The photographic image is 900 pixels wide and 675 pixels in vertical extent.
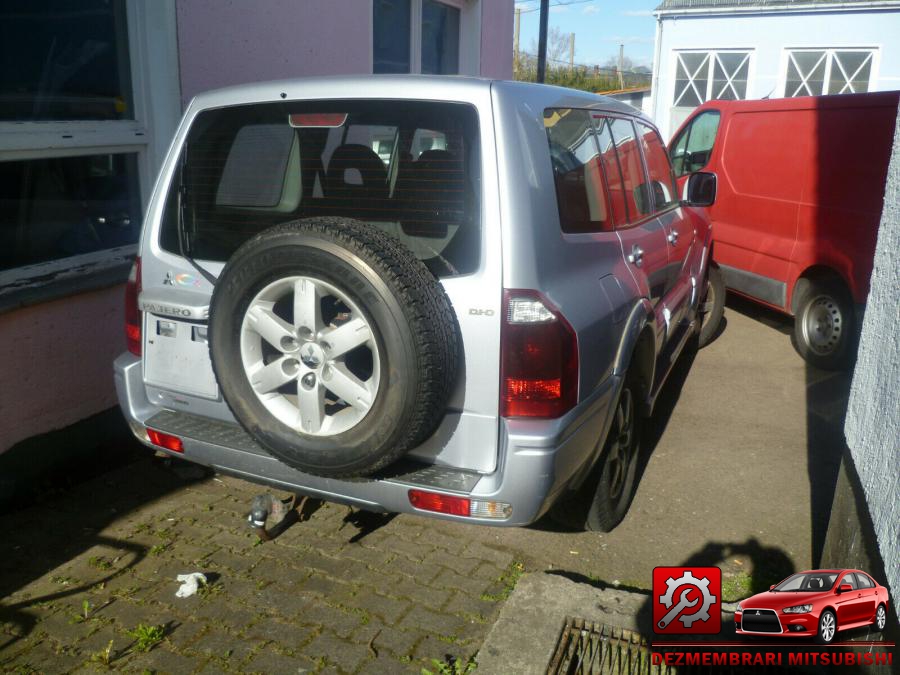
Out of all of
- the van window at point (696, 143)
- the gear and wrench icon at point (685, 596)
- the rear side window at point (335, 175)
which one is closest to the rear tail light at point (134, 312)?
the rear side window at point (335, 175)

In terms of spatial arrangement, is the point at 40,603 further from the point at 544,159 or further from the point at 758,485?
the point at 758,485

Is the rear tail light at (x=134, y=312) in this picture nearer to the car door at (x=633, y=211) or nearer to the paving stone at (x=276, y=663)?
the paving stone at (x=276, y=663)

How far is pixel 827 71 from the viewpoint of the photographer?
17438mm

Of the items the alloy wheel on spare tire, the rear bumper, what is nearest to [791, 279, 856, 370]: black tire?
the rear bumper

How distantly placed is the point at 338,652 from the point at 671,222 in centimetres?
298

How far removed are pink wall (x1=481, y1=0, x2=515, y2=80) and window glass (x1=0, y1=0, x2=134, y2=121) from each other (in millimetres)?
5168

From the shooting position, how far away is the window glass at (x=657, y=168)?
4430 millimetres

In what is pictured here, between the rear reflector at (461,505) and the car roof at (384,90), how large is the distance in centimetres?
135

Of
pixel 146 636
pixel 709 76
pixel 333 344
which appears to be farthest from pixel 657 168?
pixel 709 76

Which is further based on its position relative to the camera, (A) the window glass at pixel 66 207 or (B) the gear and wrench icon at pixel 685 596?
(A) the window glass at pixel 66 207

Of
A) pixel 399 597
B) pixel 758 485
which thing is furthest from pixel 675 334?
pixel 399 597

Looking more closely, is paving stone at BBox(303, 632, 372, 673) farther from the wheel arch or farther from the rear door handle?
the wheel arch

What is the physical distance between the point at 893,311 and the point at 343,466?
188cm

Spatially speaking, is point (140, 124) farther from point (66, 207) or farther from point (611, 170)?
point (611, 170)
